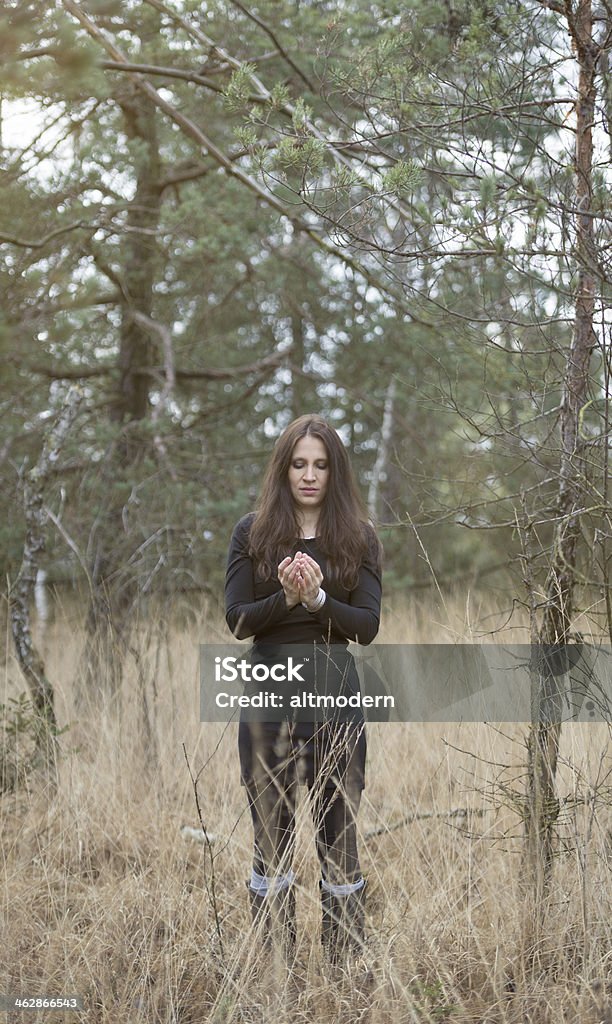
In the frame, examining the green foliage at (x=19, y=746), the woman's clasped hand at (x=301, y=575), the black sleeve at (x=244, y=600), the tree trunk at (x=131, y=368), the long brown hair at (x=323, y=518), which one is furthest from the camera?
the tree trunk at (x=131, y=368)

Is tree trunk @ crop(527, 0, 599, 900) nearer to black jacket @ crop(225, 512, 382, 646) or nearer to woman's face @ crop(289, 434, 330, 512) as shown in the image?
black jacket @ crop(225, 512, 382, 646)

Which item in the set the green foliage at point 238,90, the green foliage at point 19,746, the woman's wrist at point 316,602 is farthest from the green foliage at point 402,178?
the green foliage at point 19,746

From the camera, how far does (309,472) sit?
8.75 feet

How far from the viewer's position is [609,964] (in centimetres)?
243

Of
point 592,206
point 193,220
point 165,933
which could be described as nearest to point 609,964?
point 165,933

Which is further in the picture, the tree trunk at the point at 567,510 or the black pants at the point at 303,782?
the tree trunk at the point at 567,510

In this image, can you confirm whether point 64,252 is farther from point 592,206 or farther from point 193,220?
point 592,206

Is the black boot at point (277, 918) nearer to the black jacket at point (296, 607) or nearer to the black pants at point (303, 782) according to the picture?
the black pants at point (303, 782)

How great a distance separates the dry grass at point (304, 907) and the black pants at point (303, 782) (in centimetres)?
8

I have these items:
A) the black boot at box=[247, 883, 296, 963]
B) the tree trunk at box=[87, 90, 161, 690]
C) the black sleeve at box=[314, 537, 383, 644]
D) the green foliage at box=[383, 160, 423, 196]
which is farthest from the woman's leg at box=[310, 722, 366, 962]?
the tree trunk at box=[87, 90, 161, 690]

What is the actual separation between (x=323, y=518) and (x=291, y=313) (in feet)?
18.1

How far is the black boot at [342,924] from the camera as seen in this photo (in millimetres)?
2494

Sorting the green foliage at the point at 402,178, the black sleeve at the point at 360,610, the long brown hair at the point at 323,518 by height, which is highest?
the green foliage at the point at 402,178

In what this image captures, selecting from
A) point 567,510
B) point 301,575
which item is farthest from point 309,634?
point 567,510
